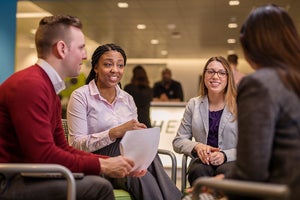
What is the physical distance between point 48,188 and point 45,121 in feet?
0.82

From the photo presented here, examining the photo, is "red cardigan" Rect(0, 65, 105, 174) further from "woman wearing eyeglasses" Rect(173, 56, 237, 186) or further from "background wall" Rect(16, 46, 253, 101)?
"background wall" Rect(16, 46, 253, 101)

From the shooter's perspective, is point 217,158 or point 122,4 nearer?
point 217,158

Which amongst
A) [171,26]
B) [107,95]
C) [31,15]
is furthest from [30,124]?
[171,26]

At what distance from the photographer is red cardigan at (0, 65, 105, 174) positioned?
153 cm

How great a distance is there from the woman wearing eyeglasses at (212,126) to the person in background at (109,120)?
235mm

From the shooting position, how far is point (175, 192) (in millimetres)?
2268

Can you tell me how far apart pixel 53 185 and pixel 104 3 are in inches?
240

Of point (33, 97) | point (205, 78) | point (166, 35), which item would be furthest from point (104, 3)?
point (33, 97)

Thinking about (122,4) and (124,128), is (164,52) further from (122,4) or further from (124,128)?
(124,128)

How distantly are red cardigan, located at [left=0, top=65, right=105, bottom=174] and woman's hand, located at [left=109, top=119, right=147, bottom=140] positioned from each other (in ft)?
1.67

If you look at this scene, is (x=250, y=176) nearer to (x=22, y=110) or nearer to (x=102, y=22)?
(x=22, y=110)

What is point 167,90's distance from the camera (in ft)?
23.8

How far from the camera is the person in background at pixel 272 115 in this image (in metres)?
1.24

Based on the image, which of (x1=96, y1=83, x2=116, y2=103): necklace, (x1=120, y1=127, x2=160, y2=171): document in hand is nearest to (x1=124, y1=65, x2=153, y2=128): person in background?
(x1=96, y1=83, x2=116, y2=103): necklace
